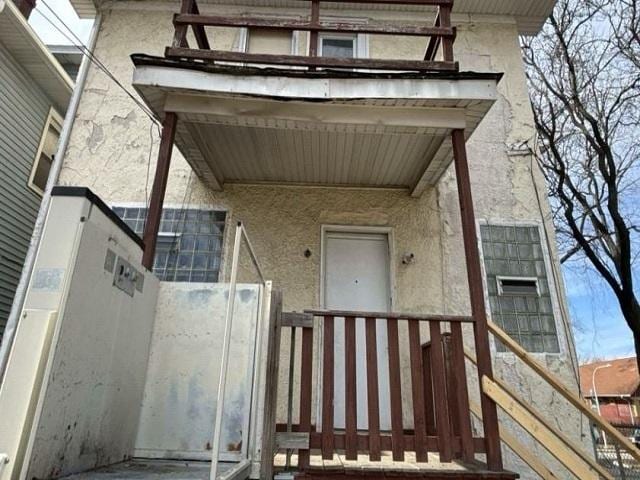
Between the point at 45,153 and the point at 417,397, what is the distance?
8758mm

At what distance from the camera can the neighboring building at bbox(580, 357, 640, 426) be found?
29578mm

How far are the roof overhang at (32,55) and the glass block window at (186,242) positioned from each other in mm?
4063

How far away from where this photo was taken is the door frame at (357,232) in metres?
4.98

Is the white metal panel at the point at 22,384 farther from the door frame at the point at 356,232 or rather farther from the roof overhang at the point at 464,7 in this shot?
the roof overhang at the point at 464,7

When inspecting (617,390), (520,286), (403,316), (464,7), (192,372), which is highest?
(464,7)

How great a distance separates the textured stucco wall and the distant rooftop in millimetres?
32711

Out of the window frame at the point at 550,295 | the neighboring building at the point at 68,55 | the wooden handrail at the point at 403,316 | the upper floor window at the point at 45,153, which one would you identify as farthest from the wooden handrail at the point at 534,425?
the neighboring building at the point at 68,55

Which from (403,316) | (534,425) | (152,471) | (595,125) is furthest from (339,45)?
(595,125)

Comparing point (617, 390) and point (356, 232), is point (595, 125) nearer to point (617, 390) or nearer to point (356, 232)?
point (356, 232)

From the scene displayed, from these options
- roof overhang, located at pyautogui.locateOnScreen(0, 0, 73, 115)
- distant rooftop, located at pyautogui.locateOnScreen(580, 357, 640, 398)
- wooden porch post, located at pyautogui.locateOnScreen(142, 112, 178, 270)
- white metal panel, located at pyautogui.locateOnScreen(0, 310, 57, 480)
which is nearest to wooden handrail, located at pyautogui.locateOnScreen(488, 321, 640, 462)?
wooden porch post, located at pyautogui.locateOnScreen(142, 112, 178, 270)

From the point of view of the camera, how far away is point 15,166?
24.9 ft

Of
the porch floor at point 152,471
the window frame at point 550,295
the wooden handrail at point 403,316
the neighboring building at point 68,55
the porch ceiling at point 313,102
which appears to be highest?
the neighboring building at point 68,55

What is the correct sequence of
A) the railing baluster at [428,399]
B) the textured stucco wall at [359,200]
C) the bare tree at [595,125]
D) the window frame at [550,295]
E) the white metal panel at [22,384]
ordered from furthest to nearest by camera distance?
the bare tree at [595,125] < the textured stucco wall at [359,200] < the window frame at [550,295] < the railing baluster at [428,399] < the white metal panel at [22,384]

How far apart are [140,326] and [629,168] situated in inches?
453
